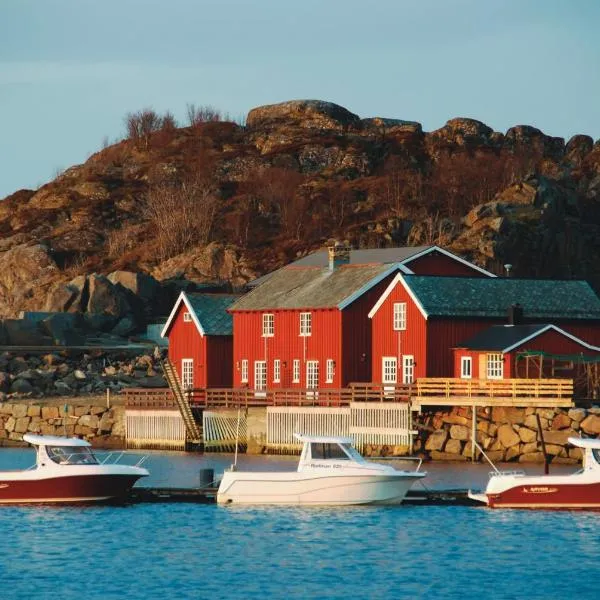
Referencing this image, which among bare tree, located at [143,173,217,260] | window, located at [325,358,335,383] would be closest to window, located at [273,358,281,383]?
window, located at [325,358,335,383]

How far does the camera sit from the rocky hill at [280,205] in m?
95.0

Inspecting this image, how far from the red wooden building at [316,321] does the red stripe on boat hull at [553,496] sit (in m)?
22.3

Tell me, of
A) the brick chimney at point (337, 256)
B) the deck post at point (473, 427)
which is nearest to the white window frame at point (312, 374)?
the brick chimney at point (337, 256)

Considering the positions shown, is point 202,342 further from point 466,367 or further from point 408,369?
point 466,367

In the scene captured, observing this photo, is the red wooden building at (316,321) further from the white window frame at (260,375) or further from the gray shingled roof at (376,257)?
the gray shingled roof at (376,257)

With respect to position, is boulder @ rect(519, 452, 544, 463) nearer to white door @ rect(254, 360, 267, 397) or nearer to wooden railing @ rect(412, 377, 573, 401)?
wooden railing @ rect(412, 377, 573, 401)

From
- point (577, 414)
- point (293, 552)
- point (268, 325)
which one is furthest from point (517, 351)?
point (293, 552)

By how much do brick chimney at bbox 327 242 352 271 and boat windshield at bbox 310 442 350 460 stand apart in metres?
26.9

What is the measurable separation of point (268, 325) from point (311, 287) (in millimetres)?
2446

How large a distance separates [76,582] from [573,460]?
22449mm

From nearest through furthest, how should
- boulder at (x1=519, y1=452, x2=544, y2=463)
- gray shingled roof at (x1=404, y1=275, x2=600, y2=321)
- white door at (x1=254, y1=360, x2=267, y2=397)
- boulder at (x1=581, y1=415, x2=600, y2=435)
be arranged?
boulder at (x1=581, y1=415, x2=600, y2=435) < boulder at (x1=519, y1=452, x2=544, y2=463) < gray shingled roof at (x1=404, y1=275, x2=600, y2=321) < white door at (x1=254, y1=360, x2=267, y2=397)

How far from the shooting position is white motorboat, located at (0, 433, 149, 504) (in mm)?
45906

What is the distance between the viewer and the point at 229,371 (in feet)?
242

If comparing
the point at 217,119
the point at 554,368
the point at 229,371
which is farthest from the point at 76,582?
the point at 217,119
